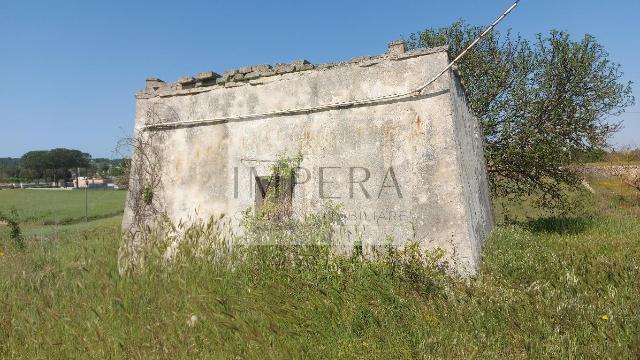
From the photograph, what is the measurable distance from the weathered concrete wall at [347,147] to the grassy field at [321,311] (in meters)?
0.82

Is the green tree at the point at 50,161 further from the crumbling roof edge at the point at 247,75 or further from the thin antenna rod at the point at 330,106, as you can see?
the thin antenna rod at the point at 330,106

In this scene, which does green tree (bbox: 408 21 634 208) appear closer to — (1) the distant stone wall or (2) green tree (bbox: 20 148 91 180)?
(1) the distant stone wall

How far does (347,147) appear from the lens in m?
6.16

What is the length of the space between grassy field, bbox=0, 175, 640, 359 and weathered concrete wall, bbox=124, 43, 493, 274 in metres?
0.82

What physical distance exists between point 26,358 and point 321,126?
4.55 m

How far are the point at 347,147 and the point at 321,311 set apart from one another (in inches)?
117

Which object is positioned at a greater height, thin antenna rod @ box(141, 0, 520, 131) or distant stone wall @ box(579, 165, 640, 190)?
thin antenna rod @ box(141, 0, 520, 131)

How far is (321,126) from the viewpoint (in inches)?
250

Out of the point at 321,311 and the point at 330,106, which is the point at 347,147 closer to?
the point at 330,106

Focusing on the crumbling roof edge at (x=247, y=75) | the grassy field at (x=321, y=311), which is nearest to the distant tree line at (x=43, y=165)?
the crumbling roof edge at (x=247, y=75)

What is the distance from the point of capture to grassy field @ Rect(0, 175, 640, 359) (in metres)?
3.21

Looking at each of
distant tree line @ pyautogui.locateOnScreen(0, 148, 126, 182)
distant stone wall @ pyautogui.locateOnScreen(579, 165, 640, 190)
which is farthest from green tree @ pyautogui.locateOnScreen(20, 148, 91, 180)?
distant stone wall @ pyautogui.locateOnScreen(579, 165, 640, 190)

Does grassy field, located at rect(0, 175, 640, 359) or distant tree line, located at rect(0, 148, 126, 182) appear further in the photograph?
distant tree line, located at rect(0, 148, 126, 182)

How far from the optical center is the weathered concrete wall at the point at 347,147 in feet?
18.4
